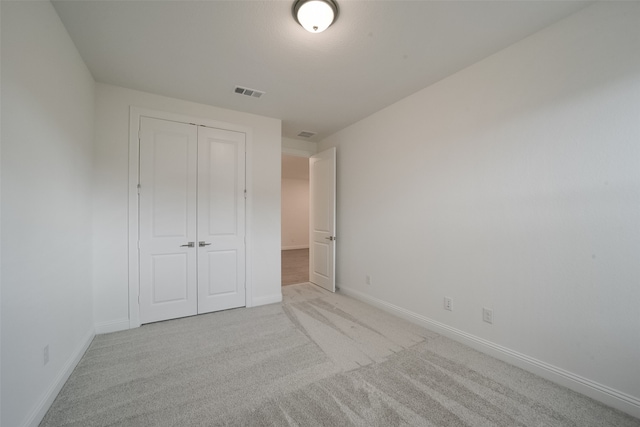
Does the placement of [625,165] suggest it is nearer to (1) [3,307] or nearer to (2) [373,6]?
(2) [373,6]

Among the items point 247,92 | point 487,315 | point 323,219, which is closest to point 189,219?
point 247,92

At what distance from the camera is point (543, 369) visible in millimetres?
1845

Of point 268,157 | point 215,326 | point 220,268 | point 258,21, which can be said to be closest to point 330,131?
point 268,157

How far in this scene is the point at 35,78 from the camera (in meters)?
1.46

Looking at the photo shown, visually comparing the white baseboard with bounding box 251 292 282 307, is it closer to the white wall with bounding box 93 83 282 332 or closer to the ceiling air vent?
the white wall with bounding box 93 83 282 332

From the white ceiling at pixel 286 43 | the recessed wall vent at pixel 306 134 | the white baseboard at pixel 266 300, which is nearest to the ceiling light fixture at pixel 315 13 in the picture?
the white ceiling at pixel 286 43

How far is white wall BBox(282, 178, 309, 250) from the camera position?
29.6 feet

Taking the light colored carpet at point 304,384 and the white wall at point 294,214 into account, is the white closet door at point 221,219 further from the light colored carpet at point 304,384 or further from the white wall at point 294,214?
the white wall at point 294,214

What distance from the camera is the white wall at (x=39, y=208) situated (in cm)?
123

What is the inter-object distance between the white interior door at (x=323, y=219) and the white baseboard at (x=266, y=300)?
93 cm

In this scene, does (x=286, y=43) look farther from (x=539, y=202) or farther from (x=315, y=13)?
(x=539, y=202)

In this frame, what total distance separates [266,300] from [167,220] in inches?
65.2

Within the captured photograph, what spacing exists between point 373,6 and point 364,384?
2640mm

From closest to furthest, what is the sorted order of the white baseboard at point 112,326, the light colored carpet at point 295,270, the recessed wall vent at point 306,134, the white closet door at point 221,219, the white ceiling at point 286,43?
the white ceiling at point 286,43, the white baseboard at point 112,326, the white closet door at point 221,219, the recessed wall vent at point 306,134, the light colored carpet at point 295,270
